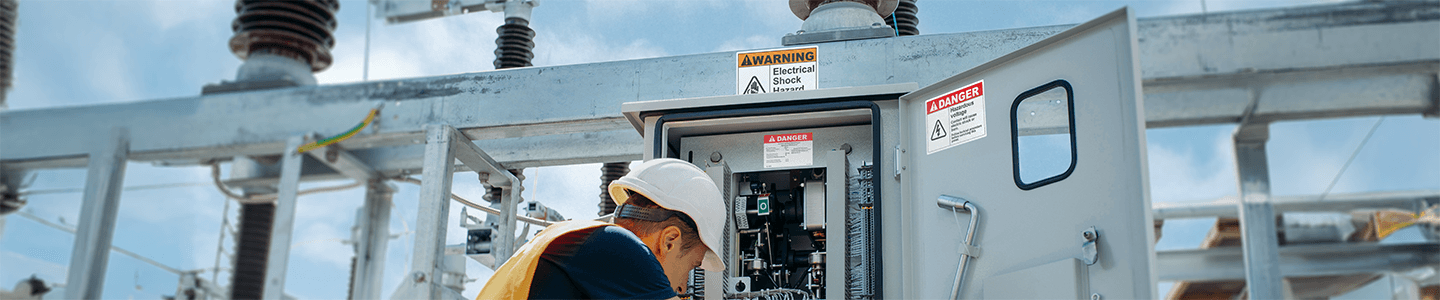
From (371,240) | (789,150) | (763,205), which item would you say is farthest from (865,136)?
(371,240)

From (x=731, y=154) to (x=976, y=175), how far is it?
100 cm

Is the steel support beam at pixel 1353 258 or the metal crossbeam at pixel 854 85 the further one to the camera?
the steel support beam at pixel 1353 258

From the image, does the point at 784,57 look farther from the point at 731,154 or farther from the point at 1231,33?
the point at 1231,33

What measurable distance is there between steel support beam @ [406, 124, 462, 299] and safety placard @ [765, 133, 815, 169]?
1705 millimetres

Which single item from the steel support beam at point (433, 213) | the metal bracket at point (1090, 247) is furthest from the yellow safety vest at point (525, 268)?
the steel support beam at point (433, 213)

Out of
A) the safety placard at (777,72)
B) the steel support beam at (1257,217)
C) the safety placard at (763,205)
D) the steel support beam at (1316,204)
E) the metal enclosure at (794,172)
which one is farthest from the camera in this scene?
the steel support beam at (1316,204)

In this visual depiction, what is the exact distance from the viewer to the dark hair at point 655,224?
1767mm

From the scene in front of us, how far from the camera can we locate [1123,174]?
2.19 m

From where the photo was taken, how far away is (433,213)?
4.34 metres

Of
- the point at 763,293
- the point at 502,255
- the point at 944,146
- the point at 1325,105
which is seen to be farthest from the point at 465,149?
the point at 1325,105

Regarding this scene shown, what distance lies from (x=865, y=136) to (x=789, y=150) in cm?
26

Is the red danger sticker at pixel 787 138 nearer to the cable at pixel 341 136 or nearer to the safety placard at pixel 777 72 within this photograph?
the safety placard at pixel 777 72

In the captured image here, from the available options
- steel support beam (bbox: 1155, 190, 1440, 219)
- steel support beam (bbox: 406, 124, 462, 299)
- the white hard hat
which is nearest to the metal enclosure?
the white hard hat

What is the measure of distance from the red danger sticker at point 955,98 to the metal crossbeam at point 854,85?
2.65 feet
